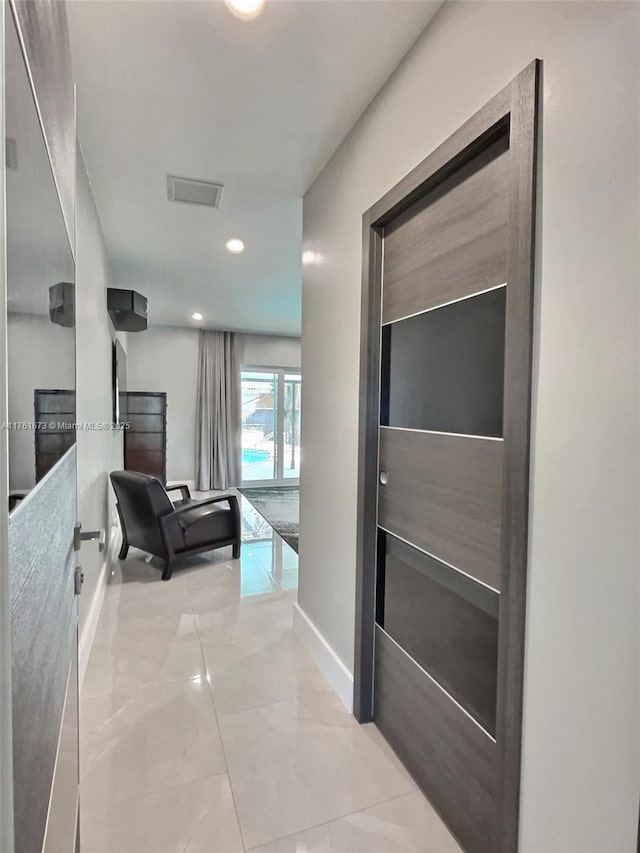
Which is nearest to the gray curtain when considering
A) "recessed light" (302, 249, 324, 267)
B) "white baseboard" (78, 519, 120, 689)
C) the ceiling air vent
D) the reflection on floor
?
"white baseboard" (78, 519, 120, 689)

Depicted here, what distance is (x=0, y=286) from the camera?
425mm

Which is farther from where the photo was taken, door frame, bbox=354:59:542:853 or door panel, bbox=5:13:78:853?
door frame, bbox=354:59:542:853

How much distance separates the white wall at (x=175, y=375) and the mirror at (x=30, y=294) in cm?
626

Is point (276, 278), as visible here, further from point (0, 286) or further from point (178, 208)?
point (0, 286)

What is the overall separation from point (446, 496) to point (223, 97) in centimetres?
179

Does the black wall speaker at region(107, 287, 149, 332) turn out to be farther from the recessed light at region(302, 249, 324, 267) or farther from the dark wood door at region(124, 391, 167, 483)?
the dark wood door at region(124, 391, 167, 483)

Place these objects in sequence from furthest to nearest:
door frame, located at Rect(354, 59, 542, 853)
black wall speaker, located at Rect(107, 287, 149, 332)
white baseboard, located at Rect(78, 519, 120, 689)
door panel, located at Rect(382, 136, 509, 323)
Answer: black wall speaker, located at Rect(107, 287, 149, 332) → white baseboard, located at Rect(78, 519, 120, 689) → door panel, located at Rect(382, 136, 509, 323) → door frame, located at Rect(354, 59, 542, 853)

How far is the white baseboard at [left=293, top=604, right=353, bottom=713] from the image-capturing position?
192cm

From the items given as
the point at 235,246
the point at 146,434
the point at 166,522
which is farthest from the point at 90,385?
the point at 146,434

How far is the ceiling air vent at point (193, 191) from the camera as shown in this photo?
236 centimetres

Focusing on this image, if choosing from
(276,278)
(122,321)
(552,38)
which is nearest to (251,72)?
(552,38)

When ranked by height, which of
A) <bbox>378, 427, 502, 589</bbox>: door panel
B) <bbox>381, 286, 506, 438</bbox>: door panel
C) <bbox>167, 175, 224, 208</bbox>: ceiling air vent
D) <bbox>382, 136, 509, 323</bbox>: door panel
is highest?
<bbox>167, 175, 224, 208</bbox>: ceiling air vent

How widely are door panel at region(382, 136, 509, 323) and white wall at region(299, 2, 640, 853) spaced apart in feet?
0.57

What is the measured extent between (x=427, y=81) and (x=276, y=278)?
2.81 metres
